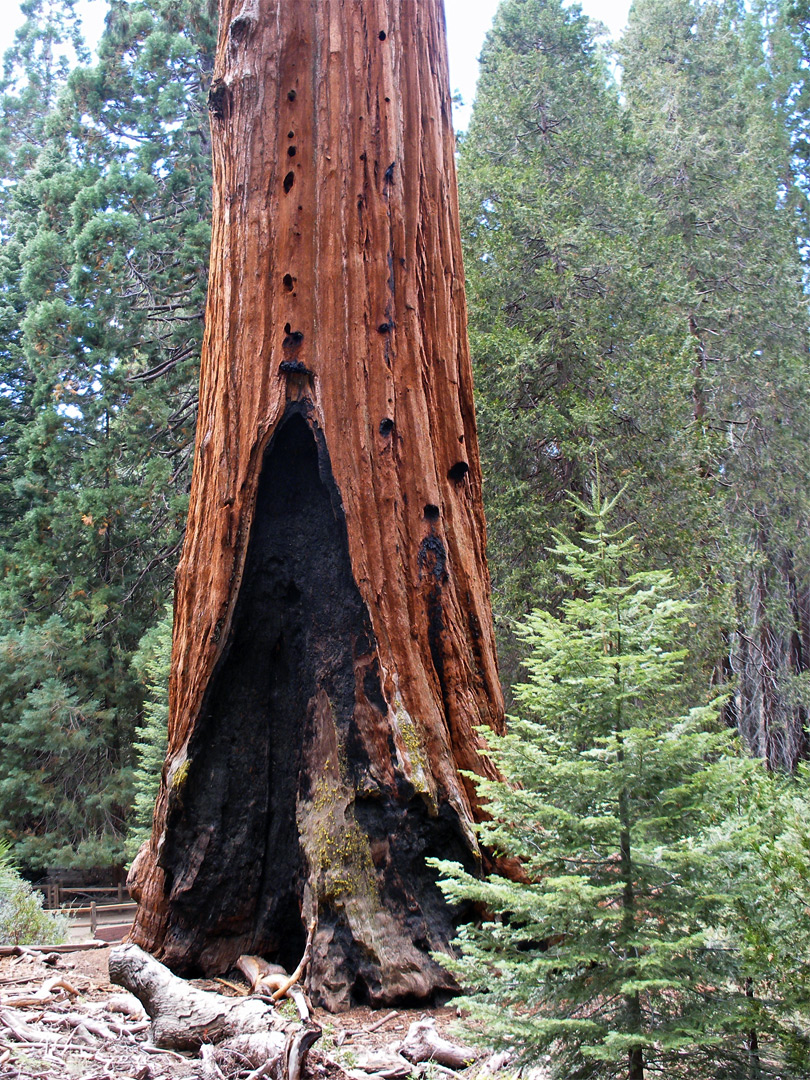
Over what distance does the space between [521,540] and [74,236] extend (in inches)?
431

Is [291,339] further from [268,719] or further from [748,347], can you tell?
[748,347]

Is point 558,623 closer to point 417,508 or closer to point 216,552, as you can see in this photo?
point 417,508

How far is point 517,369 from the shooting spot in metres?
11.7

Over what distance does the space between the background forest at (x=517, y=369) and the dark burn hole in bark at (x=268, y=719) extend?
648 centimetres

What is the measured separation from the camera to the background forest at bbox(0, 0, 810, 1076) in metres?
11.6

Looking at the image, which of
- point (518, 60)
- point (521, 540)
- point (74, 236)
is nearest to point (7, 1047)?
point (521, 540)

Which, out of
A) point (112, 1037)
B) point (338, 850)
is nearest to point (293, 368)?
point (338, 850)

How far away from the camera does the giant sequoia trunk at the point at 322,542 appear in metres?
4.00

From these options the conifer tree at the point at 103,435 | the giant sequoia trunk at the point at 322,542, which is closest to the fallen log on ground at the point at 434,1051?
the giant sequoia trunk at the point at 322,542

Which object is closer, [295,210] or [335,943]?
[335,943]

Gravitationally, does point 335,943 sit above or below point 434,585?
below

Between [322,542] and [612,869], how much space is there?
7.89 ft

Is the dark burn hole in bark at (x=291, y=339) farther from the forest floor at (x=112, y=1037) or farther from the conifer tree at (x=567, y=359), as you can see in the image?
the conifer tree at (x=567, y=359)

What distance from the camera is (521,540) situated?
11656 millimetres
